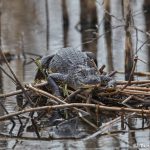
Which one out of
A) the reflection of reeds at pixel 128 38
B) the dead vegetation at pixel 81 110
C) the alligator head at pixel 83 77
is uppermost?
the reflection of reeds at pixel 128 38

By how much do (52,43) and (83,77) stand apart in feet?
31.0

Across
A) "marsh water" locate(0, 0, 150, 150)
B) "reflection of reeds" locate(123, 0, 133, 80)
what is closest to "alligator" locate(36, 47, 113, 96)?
"marsh water" locate(0, 0, 150, 150)

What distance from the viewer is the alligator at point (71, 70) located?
8898 mm

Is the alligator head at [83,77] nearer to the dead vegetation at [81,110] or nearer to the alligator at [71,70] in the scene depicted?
the alligator at [71,70]

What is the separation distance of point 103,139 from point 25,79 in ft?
15.9

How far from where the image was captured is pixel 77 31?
69.6ft

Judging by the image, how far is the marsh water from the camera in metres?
7.49

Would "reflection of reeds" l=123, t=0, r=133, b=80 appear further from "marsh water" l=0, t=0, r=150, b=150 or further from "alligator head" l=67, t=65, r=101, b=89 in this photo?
"alligator head" l=67, t=65, r=101, b=89

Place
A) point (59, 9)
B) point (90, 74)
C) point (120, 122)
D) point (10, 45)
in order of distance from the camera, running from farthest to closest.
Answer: point (59, 9)
point (10, 45)
point (90, 74)
point (120, 122)

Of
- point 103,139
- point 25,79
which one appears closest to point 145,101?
point 103,139

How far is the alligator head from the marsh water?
767 millimetres

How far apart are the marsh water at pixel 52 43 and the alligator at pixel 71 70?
711 millimetres

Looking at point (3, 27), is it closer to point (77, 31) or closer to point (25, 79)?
point (77, 31)

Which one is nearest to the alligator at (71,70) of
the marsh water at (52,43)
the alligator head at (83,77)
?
the alligator head at (83,77)
